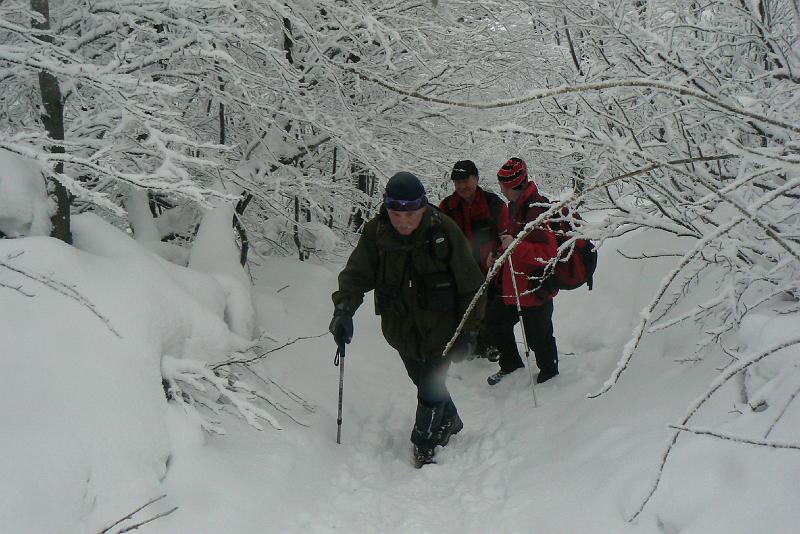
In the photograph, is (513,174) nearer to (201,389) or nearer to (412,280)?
(412,280)

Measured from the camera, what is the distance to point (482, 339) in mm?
6156

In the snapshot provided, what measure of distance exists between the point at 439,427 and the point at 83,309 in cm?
249

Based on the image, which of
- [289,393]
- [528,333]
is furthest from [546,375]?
[289,393]

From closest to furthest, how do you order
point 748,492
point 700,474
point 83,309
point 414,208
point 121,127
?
point 748,492 < point 700,474 < point 83,309 < point 121,127 < point 414,208

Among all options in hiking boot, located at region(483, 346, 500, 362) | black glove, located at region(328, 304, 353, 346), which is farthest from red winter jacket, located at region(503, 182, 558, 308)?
black glove, located at region(328, 304, 353, 346)

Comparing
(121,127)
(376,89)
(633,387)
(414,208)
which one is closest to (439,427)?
(633,387)

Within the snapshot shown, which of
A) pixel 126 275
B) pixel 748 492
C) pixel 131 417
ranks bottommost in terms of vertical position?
pixel 131 417

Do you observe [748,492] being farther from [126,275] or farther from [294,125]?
[294,125]

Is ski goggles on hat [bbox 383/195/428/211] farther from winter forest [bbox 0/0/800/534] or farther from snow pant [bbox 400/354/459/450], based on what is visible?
snow pant [bbox 400/354/459/450]

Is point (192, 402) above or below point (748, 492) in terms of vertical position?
below

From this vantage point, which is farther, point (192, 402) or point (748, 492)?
point (192, 402)

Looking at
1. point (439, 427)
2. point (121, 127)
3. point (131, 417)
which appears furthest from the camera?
point (439, 427)

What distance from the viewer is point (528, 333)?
516 centimetres

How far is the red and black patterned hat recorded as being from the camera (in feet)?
16.1
